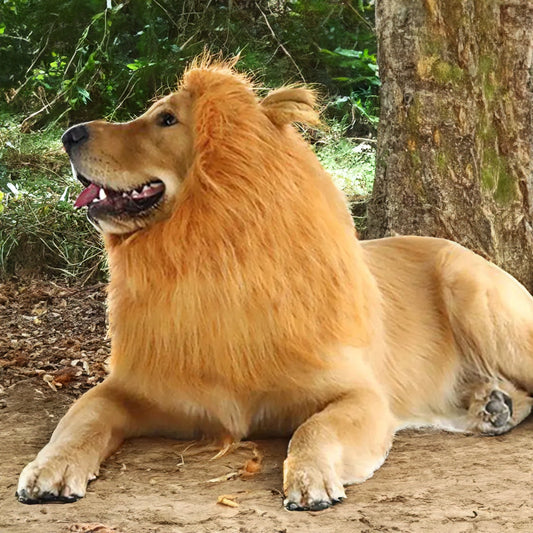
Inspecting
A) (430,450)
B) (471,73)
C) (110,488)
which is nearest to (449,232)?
(471,73)

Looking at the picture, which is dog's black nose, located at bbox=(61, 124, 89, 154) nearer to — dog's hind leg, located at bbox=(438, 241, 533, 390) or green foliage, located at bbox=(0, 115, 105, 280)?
dog's hind leg, located at bbox=(438, 241, 533, 390)

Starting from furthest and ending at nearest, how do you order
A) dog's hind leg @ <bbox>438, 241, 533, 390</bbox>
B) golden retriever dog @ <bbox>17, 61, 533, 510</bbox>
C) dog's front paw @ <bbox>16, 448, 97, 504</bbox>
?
1. dog's hind leg @ <bbox>438, 241, 533, 390</bbox>
2. golden retriever dog @ <bbox>17, 61, 533, 510</bbox>
3. dog's front paw @ <bbox>16, 448, 97, 504</bbox>

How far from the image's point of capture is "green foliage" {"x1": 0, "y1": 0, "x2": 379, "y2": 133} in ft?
25.6

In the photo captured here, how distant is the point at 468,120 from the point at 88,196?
2457mm

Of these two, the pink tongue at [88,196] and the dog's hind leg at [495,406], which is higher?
the pink tongue at [88,196]

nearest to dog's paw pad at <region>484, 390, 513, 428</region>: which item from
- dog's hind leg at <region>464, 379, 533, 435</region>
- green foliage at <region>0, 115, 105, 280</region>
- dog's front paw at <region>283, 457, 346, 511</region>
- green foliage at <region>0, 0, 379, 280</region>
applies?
dog's hind leg at <region>464, 379, 533, 435</region>

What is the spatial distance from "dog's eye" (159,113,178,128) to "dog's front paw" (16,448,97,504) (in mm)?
1350

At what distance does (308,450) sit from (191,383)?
1.95 feet

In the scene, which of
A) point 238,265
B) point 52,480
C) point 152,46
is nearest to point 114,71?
point 152,46

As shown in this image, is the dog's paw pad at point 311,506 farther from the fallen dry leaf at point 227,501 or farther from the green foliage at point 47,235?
the green foliage at point 47,235

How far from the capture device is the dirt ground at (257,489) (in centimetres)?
317

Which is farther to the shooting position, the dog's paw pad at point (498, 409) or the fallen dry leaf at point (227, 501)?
the dog's paw pad at point (498, 409)

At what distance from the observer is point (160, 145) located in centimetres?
386

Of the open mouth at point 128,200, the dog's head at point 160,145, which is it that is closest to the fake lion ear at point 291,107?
the dog's head at point 160,145
